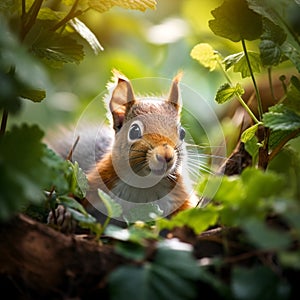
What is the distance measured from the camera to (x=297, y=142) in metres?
1.53

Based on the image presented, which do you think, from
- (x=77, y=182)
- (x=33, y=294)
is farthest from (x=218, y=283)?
(x=77, y=182)

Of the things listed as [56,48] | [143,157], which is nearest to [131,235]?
[56,48]

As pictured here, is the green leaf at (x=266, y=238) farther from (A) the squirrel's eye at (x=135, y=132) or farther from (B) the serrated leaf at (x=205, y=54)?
(A) the squirrel's eye at (x=135, y=132)

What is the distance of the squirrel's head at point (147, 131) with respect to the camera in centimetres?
135

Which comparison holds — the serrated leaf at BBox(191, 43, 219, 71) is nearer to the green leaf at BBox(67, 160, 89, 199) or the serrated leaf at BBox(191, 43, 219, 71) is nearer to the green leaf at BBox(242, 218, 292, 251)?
the green leaf at BBox(67, 160, 89, 199)

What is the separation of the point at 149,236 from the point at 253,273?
15 cm

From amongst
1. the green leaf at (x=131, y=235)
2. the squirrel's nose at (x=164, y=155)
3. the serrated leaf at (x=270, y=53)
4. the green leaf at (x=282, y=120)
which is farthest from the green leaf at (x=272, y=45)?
the green leaf at (x=131, y=235)

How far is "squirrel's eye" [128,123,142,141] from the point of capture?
1.42 metres

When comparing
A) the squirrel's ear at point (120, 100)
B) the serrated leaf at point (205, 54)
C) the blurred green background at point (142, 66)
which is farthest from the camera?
the blurred green background at point (142, 66)

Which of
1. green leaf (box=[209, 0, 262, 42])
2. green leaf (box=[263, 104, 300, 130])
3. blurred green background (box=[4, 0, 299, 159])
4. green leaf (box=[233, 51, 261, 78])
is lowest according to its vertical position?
blurred green background (box=[4, 0, 299, 159])

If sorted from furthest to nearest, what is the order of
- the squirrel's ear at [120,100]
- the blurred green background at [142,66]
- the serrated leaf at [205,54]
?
the blurred green background at [142,66], the squirrel's ear at [120,100], the serrated leaf at [205,54]

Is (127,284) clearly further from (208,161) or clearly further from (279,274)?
(208,161)

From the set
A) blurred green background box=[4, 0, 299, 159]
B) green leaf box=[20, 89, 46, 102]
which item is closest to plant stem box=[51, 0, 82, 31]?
green leaf box=[20, 89, 46, 102]

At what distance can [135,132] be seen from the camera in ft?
4.68
